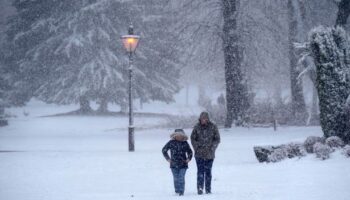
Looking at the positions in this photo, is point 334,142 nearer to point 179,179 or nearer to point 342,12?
point 179,179

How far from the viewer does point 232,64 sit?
2670 cm

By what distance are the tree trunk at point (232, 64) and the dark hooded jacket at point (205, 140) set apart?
618 inches

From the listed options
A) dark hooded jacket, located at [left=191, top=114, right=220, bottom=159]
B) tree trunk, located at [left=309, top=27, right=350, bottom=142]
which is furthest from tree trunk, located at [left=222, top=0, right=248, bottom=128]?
dark hooded jacket, located at [left=191, top=114, right=220, bottom=159]

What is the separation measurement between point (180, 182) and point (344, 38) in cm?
792

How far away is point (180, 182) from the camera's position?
1081 centimetres

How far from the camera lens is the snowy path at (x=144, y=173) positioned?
11.0m

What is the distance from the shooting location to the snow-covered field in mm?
10964

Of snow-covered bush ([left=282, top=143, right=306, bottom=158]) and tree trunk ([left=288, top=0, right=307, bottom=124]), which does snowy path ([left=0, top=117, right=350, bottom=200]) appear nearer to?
snow-covered bush ([left=282, top=143, right=306, bottom=158])

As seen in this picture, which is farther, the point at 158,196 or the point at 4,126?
the point at 4,126

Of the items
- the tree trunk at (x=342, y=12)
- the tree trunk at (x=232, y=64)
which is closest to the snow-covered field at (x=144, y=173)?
the tree trunk at (x=232, y=64)

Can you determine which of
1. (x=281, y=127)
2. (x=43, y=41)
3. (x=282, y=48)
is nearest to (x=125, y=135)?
(x=281, y=127)

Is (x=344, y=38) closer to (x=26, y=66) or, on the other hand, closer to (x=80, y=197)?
(x=80, y=197)

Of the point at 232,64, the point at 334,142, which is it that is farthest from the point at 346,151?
the point at 232,64

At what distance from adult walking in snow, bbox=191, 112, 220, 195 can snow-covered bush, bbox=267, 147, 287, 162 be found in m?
4.26
